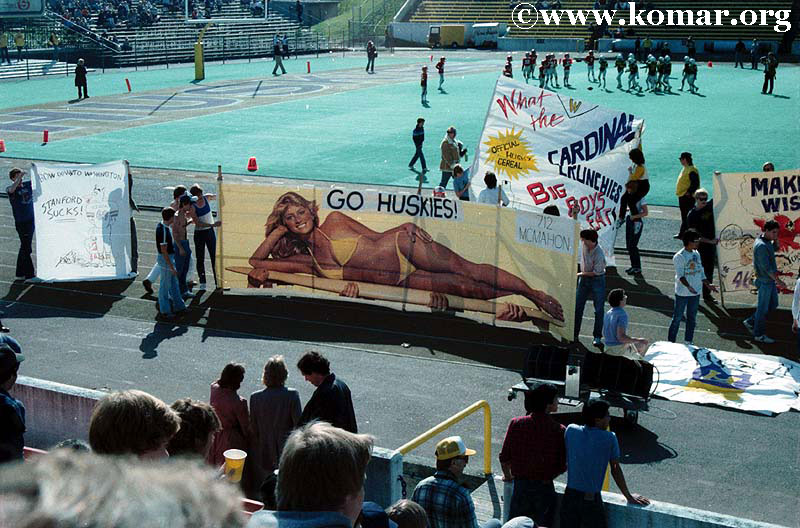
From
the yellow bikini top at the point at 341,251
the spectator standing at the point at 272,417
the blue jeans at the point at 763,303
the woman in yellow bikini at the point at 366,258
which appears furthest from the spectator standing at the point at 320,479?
the yellow bikini top at the point at 341,251

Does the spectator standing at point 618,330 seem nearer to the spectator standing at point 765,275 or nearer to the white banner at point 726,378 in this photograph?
the white banner at point 726,378

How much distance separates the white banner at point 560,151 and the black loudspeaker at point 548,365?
4.76 meters

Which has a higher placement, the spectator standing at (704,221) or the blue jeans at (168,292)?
the spectator standing at (704,221)

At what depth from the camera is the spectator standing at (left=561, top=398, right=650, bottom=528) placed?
22.3ft

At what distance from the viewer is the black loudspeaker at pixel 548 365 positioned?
10.9m

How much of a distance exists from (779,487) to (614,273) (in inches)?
290

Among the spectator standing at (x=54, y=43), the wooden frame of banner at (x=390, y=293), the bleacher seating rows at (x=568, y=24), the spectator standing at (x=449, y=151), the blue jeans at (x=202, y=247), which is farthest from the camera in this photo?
the bleacher seating rows at (x=568, y=24)

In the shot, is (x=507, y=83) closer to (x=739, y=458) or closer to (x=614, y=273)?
(x=614, y=273)

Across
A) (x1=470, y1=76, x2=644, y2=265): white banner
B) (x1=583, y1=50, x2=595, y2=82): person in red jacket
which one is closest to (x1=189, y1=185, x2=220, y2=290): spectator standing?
(x1=470, y1=76, x2=644, y2=265): white banner

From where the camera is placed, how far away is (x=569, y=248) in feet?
42.5

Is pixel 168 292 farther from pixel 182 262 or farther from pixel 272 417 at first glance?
pixel 272 417

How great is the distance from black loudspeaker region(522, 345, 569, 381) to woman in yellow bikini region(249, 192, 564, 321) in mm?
2690

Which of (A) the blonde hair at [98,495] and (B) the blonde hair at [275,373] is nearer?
(A) the blonde hair at [98,495]

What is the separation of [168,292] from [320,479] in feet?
39.1
